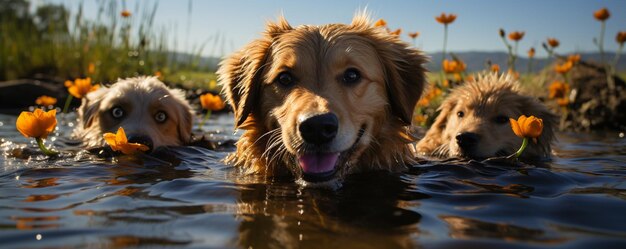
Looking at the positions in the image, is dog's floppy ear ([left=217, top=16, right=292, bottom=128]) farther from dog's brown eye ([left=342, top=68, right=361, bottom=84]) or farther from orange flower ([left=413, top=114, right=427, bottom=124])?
orange flower ([left=413, top=114, right=427, bottom=124])

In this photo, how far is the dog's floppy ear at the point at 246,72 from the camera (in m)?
4.75

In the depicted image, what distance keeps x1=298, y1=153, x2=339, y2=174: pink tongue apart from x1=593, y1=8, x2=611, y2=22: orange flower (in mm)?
6483

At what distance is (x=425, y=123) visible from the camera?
936 cm

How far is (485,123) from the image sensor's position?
5.98 m

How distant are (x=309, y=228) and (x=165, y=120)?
4043 millimetres

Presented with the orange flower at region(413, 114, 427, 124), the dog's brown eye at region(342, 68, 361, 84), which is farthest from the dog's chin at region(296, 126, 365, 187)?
the orange flower at region(413, 114, 427, 124)

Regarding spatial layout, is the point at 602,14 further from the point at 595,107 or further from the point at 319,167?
the point at 319,167

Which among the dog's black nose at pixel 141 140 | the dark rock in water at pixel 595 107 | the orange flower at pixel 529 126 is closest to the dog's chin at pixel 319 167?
the orange flower at pixel 529 126

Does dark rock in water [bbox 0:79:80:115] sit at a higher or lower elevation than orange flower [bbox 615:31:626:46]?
lower

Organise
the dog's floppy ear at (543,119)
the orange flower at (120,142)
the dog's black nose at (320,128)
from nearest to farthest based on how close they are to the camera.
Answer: the dog's black nose at (320,128)
the orange flower at (120,142)
the dog's floppy ear at (543,119)

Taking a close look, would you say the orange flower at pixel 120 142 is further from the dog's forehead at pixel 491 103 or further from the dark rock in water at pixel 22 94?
the dark rock in water at pixel 22 94

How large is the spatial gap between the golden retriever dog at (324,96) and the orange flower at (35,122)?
144 centimetres

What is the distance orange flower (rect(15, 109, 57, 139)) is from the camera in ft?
14.2

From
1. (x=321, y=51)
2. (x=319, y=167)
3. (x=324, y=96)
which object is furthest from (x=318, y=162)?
(x=321, y=51)
